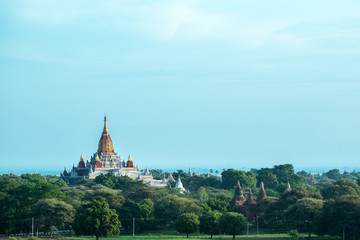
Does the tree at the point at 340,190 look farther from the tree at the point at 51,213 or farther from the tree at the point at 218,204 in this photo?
the tree at the point at 51,213

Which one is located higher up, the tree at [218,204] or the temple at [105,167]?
the temple at [105,167]

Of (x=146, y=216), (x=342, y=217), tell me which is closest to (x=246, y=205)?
(x=146, y=216)

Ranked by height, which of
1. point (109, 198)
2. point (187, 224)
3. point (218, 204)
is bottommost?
point (187, 224)

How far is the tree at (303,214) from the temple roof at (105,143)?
85.9 meters

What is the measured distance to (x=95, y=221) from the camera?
210 ft

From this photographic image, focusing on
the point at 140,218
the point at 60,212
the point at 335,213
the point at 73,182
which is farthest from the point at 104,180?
the point at 335,213

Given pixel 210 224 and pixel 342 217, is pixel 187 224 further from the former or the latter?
pixel 342 217

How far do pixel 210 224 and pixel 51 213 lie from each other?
18446 mm

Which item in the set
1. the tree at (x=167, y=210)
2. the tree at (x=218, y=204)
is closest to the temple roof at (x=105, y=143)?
the tree at (x=218, y=204)

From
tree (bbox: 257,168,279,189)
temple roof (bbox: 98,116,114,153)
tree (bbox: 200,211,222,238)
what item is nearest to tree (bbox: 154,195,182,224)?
tree (bbox: 200,211,222,238)

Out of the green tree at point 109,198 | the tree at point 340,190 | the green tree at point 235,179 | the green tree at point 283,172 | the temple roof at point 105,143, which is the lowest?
A: the green tree at point 109,198

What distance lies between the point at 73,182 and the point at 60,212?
75218 millimetres

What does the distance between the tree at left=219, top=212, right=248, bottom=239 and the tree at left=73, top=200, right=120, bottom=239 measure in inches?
500

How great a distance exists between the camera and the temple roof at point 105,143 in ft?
498
